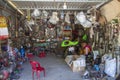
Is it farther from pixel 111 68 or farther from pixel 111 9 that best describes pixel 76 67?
pixel 111 9

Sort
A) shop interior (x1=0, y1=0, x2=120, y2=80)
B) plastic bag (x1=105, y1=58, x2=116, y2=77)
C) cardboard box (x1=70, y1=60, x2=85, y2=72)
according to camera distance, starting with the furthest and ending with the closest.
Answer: cardboard box (x1=70, y1=60, x2=85, y2=72)
shop interior (x1=0, y1=0, x2=120, y2=80)
plastic bag (x1=105, y1=58, x2=116, y2=77)

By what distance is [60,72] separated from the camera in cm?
613

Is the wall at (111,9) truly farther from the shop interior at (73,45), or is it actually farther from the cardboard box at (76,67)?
the cardboard box at (76,67)

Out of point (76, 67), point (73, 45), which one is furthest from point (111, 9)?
point (73, 45)

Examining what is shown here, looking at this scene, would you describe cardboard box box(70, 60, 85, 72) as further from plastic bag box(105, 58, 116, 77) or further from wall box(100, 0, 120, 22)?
wall box(100, 0, 120, 22)

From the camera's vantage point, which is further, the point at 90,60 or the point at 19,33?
the point at 19,33

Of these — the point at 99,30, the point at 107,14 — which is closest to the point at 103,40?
the point at 99,30

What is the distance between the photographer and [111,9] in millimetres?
5965

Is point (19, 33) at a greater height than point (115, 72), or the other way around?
point (19, 33)

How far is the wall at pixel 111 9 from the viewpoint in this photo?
5496 mm

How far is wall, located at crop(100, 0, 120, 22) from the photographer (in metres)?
5.50

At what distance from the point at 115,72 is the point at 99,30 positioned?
2126mm

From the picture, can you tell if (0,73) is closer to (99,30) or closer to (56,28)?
(99,30)

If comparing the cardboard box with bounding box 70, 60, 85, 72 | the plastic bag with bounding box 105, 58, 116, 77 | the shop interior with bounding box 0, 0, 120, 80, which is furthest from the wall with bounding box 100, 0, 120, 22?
the cardboard box with bounding box 70, 60, 85, 72
